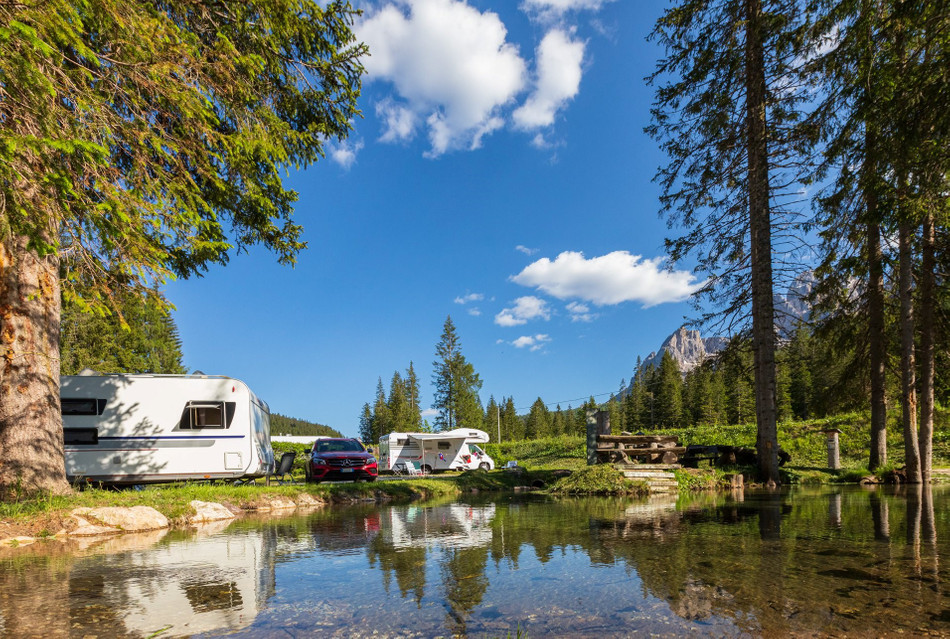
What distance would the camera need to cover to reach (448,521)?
23.7ft

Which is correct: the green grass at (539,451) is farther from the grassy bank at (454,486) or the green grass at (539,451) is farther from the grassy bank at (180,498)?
the grassy bank at (180,498)

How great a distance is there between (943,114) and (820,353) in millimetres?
16110

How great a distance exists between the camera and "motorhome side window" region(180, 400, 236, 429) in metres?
12.7

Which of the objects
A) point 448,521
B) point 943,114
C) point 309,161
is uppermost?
point 309,161

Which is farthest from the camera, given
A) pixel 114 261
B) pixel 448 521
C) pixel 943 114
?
pixel 448 521

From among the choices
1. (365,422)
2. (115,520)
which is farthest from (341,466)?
(365,422)

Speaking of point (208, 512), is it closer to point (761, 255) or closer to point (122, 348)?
point (761, 255)

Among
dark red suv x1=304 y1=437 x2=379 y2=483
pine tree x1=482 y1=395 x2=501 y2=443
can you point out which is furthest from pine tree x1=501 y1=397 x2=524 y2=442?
dark red suv x1=304 y1=437 x2=379 y2=483

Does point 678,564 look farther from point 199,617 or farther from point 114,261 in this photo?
point 114,261

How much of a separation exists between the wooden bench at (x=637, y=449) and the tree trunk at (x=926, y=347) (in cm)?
560

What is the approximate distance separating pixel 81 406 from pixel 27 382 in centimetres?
467

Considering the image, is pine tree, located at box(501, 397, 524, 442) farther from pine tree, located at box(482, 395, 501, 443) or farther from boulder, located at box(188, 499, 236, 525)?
boulder, located at box(188, 499, 236, 525)

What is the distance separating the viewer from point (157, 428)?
12312mm

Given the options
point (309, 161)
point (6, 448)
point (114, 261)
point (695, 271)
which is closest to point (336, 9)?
point (309, 161)
